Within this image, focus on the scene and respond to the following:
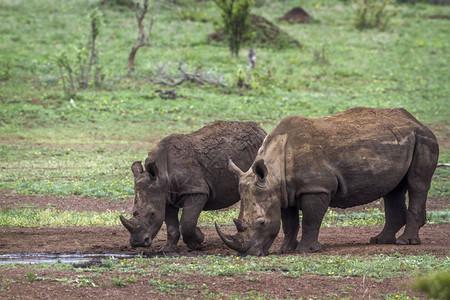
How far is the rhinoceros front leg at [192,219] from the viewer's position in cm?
1189

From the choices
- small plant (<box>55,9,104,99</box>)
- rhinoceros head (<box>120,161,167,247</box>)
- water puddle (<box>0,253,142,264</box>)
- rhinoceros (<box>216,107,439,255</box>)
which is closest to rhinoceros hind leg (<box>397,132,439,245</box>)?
rhinoceros (<box>216,107,439,255</box>)

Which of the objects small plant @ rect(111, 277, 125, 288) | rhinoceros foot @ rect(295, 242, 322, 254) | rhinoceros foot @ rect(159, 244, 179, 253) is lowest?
rhinoceros foot @ rect(159, 244, 179, 253)

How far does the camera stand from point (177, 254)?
11.6m

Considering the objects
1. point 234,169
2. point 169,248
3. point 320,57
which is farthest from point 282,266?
point 320,57

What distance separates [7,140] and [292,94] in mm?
10644

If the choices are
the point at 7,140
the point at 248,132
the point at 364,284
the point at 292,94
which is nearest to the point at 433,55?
the point at 292,94

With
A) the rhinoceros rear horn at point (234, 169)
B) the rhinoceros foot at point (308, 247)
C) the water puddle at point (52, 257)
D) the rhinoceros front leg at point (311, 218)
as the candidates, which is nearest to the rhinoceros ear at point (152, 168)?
the rhinoceros rear horn at point (234, 169)

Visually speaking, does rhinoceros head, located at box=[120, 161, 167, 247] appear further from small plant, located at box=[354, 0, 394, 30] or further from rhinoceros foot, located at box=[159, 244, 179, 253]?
small plant, located at box=[354, 0, 394, 30]

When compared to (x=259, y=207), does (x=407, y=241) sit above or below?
below

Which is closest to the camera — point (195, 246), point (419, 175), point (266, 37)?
point (195, 246)

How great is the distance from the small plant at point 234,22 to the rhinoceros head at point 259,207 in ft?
77.2

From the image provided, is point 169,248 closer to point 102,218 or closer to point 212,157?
point 212,157

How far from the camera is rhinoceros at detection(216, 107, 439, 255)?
11016mm

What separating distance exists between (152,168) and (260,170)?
1.58m
